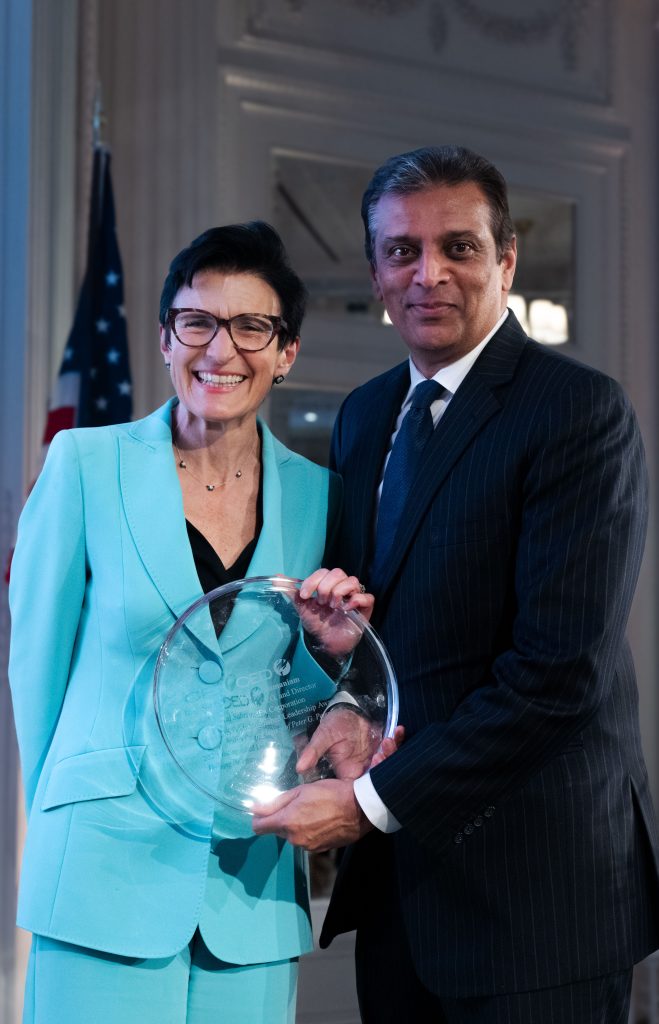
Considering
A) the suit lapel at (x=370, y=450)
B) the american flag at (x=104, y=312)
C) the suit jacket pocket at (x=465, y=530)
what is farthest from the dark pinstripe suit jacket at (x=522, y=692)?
the american flag at (x=104, y=312)

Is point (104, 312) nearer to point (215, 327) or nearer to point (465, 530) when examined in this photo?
point (215, 327)

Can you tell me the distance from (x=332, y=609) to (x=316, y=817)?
0.30m

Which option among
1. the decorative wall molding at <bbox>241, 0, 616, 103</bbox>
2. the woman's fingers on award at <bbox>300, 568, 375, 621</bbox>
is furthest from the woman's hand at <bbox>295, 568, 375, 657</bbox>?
the decorative wall molding at <bbox>241, 0, 616, 103</bbox>

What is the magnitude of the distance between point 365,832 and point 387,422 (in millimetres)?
718

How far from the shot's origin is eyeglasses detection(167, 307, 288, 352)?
6.04 ft

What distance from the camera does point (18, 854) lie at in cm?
326

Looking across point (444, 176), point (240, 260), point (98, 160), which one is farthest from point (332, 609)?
point (98, 160)

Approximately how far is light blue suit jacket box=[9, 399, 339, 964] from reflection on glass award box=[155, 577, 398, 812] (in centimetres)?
5

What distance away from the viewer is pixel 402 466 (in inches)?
74.8

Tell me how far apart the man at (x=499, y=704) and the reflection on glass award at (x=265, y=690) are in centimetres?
3

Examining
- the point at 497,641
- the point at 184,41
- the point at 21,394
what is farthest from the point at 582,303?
the point at 497,641

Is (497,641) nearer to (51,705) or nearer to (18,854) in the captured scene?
(51,705)

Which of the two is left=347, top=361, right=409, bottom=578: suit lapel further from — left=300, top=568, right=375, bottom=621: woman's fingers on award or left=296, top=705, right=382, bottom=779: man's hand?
left=296, top=705, right=382, bottom=779: man's hand

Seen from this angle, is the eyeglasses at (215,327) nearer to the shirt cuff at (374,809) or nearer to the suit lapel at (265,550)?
the suit lapel at (265,550)
